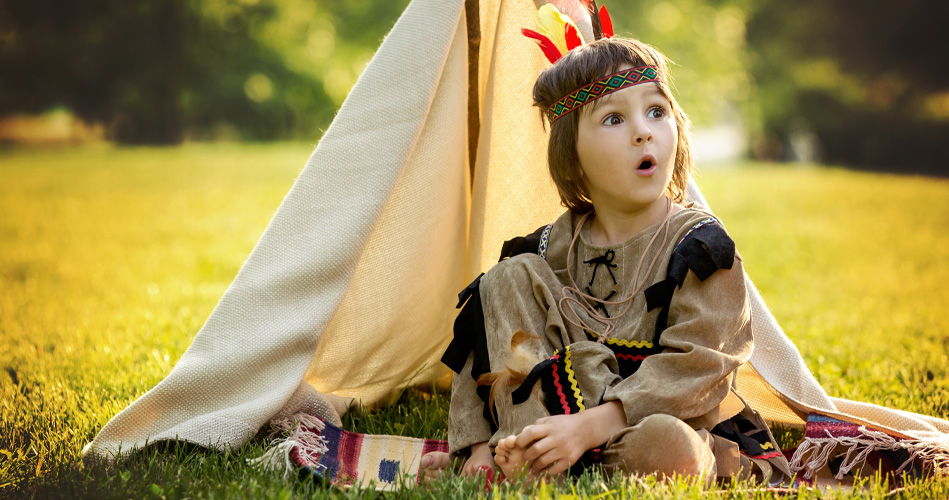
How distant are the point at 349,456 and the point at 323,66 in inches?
839

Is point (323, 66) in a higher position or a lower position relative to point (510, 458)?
lower

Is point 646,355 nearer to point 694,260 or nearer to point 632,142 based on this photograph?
point 694,260

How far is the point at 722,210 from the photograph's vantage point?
9.36 m

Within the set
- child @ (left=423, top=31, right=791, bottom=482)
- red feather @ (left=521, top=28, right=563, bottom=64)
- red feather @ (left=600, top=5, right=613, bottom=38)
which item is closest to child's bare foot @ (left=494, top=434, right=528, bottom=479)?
child @ (left=423, top=31, right=791, bottom=482)

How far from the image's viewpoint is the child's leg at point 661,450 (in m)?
1.78

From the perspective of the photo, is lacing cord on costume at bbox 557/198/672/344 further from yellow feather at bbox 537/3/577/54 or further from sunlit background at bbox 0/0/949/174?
sunlit background at bbox 0/0/949/174

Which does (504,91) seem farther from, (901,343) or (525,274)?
(901,343)

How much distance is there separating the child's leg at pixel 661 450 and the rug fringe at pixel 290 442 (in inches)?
30.9

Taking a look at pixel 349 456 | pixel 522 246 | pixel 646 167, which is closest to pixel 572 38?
pixel 646 167

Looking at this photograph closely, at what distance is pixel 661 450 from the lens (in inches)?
70.6

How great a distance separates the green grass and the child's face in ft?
2.39

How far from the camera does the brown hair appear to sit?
6.77 ft

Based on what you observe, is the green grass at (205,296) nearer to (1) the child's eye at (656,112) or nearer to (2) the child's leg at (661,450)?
(2) the child's leg at (661,450)

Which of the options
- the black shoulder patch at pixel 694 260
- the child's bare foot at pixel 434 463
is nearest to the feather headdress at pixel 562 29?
the black shoulder patch at pixel 694 260
